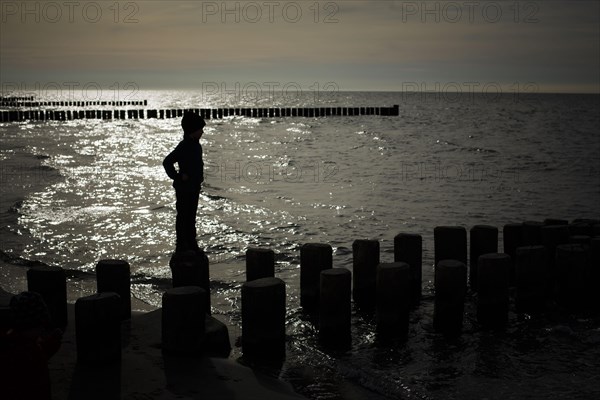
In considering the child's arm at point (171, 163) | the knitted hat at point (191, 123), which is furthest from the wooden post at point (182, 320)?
the knitted hat at point (191, 123)

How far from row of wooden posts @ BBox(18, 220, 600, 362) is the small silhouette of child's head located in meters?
1.37

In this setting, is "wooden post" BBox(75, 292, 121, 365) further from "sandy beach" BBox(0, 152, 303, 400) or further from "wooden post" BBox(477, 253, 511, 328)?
"wooden post" BBox(477, 253, 511, 328)

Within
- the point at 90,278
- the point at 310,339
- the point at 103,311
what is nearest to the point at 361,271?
the point at 310,339

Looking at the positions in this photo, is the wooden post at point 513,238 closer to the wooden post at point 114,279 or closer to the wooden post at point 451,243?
the wooden post at point 451,243

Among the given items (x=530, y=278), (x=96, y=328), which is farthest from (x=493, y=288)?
(x=96, y=328)

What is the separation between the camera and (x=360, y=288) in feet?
28.0

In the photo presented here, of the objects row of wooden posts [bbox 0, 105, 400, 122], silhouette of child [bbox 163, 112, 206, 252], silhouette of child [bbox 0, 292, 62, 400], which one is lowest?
silhouette of child [bbox 0, 292, 62, 400]

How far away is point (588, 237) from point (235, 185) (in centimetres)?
1729

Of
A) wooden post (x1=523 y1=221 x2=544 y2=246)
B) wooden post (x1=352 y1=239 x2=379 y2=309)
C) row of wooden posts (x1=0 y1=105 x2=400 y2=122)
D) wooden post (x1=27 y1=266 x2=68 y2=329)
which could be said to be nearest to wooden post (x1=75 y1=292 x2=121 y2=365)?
wooden post (x1=27 y1=266 x2=68 y2=329)

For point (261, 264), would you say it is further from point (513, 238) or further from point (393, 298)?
point (513, 238)

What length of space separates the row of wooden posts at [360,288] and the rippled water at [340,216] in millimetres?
292

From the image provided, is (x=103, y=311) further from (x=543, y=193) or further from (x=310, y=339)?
(x=543, y=193)

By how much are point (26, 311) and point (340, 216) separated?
14226mm

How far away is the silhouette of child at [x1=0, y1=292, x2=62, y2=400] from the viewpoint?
412 centimetres
